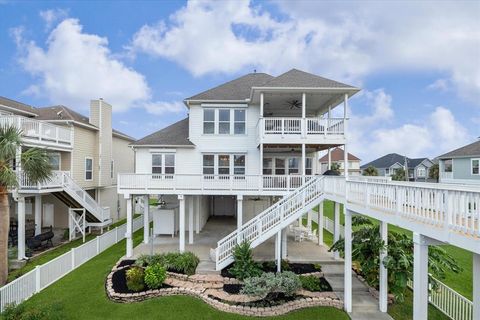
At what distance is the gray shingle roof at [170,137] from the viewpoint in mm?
17484

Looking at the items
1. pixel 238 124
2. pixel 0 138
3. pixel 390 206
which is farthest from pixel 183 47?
pixel 390 206

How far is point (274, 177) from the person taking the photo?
14789 mm

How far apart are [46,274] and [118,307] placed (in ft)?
13.2

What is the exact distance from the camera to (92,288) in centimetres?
1147

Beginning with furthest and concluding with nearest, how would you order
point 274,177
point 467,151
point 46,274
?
point 467,151
point 274,177
point 46,274

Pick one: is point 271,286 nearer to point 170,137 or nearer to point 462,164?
point 170,137

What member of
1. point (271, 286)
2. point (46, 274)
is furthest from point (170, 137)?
point (271, 286)

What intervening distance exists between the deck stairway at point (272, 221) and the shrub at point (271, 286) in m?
2.26

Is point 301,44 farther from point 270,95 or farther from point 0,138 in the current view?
point 0,138

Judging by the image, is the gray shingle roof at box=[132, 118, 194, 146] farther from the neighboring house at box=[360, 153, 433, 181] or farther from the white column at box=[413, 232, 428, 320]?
the neighboring house at box=[360, 153, 433, 181]

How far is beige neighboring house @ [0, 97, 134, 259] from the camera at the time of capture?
1619 centimetres

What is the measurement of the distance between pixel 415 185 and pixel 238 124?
492 inches

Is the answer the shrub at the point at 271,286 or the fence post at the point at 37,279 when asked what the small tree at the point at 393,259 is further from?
the fence post at the point at 37,279

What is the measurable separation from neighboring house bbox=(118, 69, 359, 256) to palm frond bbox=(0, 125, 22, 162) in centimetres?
485
